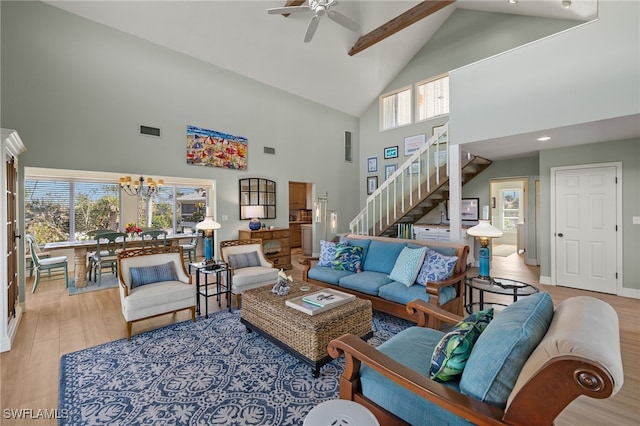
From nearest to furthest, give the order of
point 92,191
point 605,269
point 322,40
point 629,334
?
point 629,334
point 605,269
point 322,40
point 92,191

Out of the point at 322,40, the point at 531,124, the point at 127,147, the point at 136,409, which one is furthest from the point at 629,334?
the point at 127,147

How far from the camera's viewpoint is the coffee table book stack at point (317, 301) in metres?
2.45

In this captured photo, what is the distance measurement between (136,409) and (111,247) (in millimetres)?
3984

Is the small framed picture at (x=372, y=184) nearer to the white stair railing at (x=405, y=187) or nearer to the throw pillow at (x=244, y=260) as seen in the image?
the white stair railing at (x=405, y=187)

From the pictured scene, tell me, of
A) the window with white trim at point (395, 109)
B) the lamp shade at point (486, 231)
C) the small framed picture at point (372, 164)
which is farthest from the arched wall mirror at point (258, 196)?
the lamp shade at point (486, 231)

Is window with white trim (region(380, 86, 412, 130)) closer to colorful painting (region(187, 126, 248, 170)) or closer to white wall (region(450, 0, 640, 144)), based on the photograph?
white wall (region(450, 0, 640, 144))

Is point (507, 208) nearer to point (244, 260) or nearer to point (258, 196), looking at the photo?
point (258, 196)

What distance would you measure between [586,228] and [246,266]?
536 cm

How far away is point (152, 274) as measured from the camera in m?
3.38

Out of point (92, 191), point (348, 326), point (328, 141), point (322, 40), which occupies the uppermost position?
point (322, 40)

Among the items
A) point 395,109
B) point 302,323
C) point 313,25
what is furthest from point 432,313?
point 395,109

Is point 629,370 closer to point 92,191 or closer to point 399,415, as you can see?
point 399,415

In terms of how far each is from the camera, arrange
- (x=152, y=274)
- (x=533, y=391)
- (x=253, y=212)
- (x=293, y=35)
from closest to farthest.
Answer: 1. (x=533, y=391)
2. (x=152, y=274)
3. (x=293, y=35)
4. (x=253, y=212)

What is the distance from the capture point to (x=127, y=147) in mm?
4699
